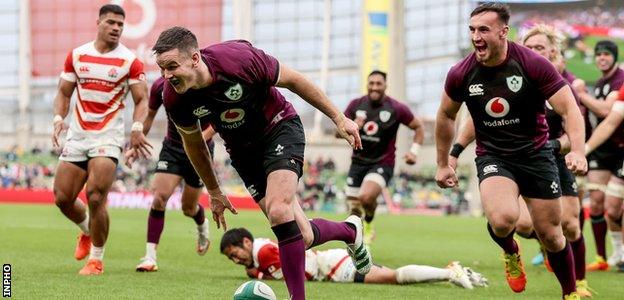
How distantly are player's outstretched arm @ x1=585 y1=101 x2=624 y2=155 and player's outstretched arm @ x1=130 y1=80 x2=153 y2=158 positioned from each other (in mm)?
4252

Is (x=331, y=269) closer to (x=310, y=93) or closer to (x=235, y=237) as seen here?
(x=235, y=237)

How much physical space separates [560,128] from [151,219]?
15.0ft

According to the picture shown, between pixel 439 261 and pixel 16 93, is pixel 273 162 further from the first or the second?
pixel 16 93

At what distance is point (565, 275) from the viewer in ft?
27.1

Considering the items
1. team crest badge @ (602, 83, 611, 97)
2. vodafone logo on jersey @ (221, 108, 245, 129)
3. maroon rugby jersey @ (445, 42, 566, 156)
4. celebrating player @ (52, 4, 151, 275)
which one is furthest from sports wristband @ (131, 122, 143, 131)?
team crest badge @ (602, 83, 611, 97)

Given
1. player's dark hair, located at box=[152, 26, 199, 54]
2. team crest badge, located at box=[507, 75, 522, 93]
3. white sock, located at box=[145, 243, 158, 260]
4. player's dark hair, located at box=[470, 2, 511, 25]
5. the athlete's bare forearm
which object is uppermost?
player's dark hair, located at box=[470, 2, 511, 25]

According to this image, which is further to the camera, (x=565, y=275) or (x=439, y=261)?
(x=439, y=261)

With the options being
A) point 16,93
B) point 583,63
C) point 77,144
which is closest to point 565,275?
point 77,144

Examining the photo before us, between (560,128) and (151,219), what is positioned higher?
(560,128)

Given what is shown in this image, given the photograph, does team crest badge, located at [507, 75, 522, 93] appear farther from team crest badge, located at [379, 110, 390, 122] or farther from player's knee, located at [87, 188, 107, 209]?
team crest badge, located at [379, 110, 390, 122]

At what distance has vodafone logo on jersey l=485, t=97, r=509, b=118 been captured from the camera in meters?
7.98

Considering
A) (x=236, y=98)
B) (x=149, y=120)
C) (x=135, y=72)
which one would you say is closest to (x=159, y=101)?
(x=149, y=120)

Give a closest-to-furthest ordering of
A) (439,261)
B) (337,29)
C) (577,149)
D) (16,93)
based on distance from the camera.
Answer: (577,149) → (439,261) → (16,93) → (337,29)

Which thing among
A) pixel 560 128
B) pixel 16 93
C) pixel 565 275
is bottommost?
pixel 16 93
